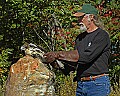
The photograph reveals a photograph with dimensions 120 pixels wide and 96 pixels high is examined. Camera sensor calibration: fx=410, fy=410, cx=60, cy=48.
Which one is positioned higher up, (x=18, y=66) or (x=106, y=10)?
(x=106, y=10)

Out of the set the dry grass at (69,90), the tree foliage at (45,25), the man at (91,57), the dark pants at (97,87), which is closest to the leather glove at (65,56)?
the man at (91,57)

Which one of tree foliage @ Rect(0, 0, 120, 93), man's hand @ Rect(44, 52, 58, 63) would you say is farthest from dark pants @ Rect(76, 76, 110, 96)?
tree foliage @ Rect(0, 0, 120, 93)

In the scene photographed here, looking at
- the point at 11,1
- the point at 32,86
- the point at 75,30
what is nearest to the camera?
the point at 32,86

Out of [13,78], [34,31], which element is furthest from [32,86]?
[34,31]

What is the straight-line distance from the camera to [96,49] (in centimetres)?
416

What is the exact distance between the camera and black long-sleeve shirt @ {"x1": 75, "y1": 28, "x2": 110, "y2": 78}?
416cm

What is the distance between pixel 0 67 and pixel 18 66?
3967 millimetres

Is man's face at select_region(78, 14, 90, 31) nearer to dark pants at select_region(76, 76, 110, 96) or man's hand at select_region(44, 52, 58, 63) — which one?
man's hand at select_region(44, 52, 58, 63)

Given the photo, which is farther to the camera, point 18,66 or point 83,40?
point 18,66

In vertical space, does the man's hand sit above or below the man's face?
below

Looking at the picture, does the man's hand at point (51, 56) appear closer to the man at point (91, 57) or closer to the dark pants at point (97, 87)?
the man at point (91, 57)

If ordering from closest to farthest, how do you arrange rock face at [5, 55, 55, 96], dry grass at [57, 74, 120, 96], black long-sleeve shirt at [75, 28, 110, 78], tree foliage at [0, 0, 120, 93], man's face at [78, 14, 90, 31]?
1. black long-sleeve shirt at [75, 28, 110, 78]
2. man's face at [78, 14, 90, 31]
3. rock face at [5, 55, 55, 96]
4. dry grass at [57, 74, 120, 96]
5. tree foliage at [0, 0, 120, 93]

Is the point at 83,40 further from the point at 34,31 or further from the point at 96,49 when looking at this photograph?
the point at 34,31

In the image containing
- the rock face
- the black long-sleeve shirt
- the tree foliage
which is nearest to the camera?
the black long-sleeve shirt
